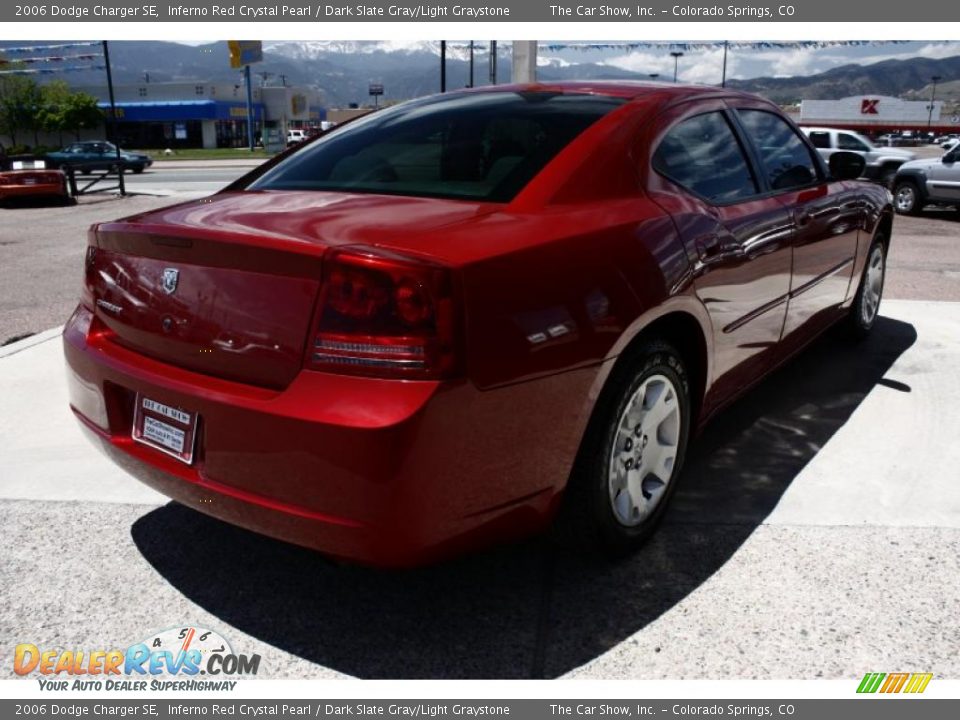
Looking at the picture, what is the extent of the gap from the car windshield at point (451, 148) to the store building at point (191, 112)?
6591cm

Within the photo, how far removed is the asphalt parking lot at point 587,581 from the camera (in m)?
2.35

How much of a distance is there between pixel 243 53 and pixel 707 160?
2638 inches

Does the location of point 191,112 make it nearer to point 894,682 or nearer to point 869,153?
point 869,153

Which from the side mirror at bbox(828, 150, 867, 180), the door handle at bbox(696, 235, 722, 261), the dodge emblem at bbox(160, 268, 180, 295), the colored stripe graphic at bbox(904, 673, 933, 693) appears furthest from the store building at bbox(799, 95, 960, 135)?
the dodge emblem at bbox(160, 268, 180, 295)

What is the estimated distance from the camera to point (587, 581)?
8.89 feet

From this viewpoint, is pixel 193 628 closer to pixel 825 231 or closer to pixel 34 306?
pixel 825 231

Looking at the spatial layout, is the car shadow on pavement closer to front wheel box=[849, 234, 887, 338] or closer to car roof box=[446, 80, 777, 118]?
car roof box=[446, 80, 777, 118]

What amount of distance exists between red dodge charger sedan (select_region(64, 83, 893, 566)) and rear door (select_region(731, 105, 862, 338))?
1.45ft

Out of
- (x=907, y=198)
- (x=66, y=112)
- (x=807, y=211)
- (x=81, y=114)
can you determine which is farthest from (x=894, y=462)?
(x=81, y=114)

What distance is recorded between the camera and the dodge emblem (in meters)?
2.33

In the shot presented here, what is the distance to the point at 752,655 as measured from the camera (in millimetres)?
2326

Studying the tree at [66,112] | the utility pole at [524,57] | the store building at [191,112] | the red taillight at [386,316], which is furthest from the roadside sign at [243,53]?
the red taillight at [386,316]

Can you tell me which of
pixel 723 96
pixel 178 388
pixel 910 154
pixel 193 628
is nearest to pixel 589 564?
pixel 193 628

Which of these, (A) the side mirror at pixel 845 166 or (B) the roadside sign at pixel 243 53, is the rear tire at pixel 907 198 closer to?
(A) the side mirror at pixel 845 166
